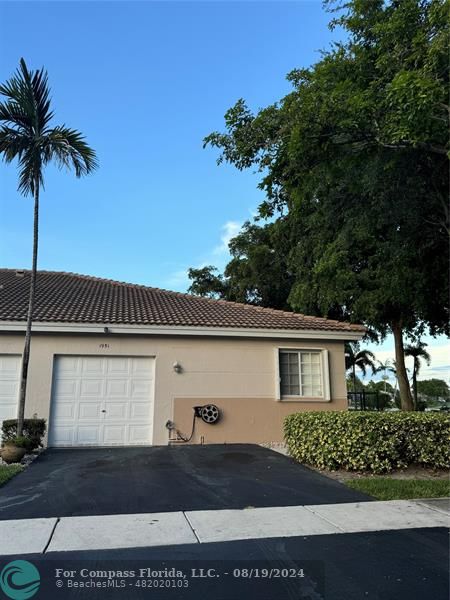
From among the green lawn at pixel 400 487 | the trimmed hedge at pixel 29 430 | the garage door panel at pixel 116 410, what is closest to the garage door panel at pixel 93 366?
the garage door panel at pixel 116 410

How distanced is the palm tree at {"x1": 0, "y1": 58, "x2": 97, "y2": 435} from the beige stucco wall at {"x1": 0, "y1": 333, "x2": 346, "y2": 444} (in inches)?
47.3

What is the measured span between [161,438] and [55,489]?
4966 mm

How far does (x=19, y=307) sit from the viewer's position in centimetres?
1234

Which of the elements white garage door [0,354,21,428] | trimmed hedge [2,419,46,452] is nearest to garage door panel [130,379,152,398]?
trimmed hedge [2,419,46,452]

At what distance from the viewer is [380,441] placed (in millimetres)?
8328

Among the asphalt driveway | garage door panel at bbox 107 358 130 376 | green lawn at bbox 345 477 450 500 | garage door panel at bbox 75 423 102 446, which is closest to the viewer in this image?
the asphalt driveway

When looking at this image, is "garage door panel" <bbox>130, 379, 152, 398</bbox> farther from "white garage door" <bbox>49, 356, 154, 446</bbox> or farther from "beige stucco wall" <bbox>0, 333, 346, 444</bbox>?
"beige stucco wall" <bbox>0, 333, 346, 444</bbox>

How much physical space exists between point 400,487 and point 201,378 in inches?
247

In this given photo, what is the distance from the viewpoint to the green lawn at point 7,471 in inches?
295

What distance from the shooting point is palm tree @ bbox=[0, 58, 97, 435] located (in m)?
10.2

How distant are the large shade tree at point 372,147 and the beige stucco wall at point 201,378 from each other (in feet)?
12.6

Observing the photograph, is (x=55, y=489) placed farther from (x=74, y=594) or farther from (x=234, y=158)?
(x=234, y=158)

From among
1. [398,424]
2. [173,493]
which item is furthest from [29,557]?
[398,424]

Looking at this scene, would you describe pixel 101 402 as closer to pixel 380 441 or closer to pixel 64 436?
pixel 64 436
